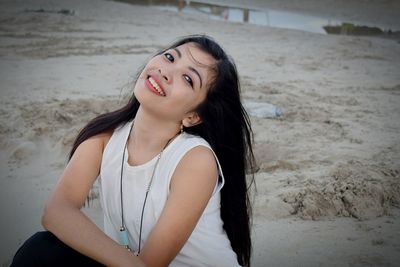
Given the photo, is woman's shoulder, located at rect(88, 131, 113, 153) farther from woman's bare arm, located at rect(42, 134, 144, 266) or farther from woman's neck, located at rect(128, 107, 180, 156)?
woman's neck, located at rect(128, 107, 180, 156)

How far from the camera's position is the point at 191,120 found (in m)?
1.71

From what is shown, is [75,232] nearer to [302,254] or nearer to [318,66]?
[302,254]

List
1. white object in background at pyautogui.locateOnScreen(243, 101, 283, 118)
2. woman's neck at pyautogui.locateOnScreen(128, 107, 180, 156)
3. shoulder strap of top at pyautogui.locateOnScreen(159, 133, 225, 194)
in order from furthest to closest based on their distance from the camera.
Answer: white object in background at pyautogui.locateOnScreen(243, 101, 283, 118) < woman's neck at pyautogui.locateOnScreen(128, 107, 180, 156) < shoulder strap of top at pyautogui.locateOnScreen(159, 133, 225, 194)

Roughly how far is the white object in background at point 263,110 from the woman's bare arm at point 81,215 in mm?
2624

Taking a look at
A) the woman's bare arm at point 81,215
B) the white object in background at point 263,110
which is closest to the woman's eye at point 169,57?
the woman's bare arm at point 81,215

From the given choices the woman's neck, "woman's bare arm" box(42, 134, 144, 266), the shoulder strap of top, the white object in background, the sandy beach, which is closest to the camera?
"woman's bare arm" box(42, 134, 144, 266)

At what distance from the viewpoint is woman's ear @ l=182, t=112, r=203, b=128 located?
1.71 m

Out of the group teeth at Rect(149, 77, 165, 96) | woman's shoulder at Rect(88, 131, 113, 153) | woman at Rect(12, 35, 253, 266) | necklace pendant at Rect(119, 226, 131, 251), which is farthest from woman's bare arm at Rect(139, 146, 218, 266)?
woman's shoulder at Rect(88, 131, 113, 153)

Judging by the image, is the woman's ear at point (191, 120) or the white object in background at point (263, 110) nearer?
the woman's ear at point (191, 120)

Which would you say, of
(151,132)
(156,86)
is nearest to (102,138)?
(151,132)

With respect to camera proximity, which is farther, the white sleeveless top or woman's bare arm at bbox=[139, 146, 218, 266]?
the white sleeveless top

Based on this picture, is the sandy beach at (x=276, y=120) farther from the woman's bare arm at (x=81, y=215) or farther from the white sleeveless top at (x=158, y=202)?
the woman's bare arm at (x=81, y=215)

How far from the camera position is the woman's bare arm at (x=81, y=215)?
56.8 inches

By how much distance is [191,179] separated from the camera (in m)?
1.52
